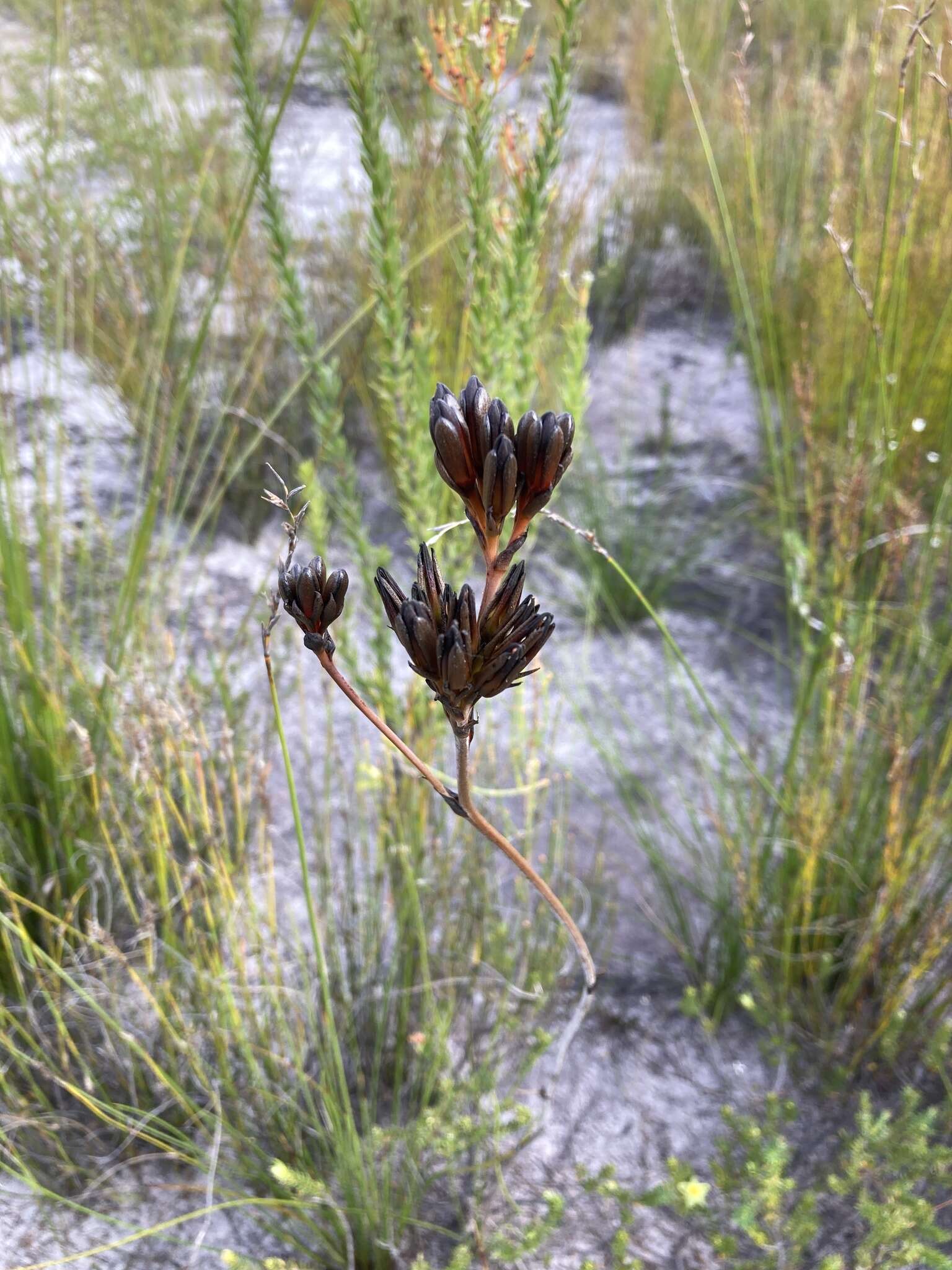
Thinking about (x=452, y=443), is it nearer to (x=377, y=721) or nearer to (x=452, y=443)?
(x=452, y=443)

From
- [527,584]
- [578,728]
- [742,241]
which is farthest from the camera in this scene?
[742,241]

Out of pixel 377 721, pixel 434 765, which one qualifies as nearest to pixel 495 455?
pixel 377 721

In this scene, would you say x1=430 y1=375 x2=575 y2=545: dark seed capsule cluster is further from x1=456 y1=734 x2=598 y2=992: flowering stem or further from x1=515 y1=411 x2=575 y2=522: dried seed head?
x1=456 y1=734 x2=598 y2=992: flowering stem

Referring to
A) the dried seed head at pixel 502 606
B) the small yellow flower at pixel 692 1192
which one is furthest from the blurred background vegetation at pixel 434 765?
the dried seed head at pixel 502 606

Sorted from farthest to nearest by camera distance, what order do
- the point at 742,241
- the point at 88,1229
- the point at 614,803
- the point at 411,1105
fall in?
1. the point at 742,241
2. the point at 614,803
3. the point at 411,1105
4. the point at 88,1229

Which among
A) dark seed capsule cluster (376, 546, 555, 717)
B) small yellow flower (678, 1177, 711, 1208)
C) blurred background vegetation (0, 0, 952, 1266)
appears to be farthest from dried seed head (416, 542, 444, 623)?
small yellow flower (678, 1177, 711, 1208)

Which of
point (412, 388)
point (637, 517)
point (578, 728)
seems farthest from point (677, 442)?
point (412, 388)

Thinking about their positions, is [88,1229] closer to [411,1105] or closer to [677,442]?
[411,1105]
